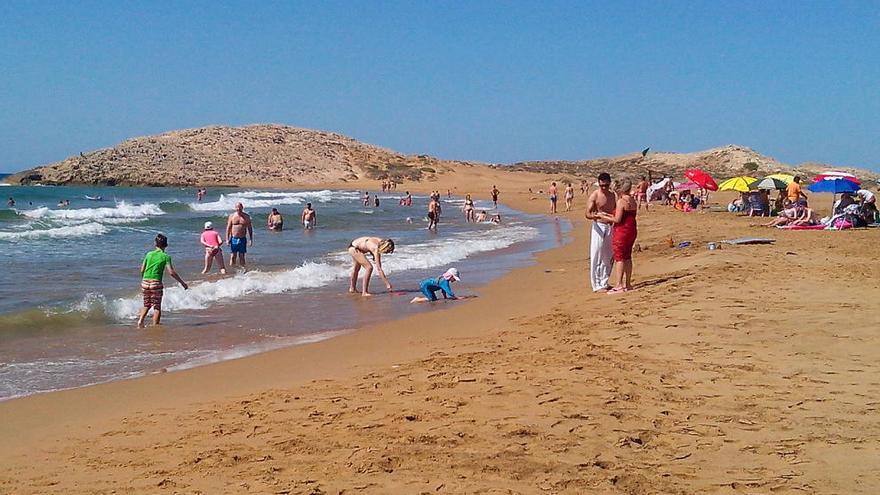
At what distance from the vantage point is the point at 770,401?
5211mm

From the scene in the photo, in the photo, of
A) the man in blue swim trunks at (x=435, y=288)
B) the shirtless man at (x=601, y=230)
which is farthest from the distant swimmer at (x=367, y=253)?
the shirtless man at (x=601, y=230)

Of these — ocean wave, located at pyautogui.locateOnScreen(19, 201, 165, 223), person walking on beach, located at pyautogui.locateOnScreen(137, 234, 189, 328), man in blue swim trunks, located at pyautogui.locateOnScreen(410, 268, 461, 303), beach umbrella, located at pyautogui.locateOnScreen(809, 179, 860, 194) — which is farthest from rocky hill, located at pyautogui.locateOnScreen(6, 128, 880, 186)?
person walking on beach, located at pyautogui.locateOnScreen(137, 234, 189, 328)

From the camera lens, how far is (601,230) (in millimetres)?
10562

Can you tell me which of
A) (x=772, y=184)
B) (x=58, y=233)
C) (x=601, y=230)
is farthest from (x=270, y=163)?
(x=601, y=230)

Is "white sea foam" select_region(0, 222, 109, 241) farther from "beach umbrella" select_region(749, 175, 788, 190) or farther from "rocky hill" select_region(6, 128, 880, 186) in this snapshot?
"rocky hill" select_region(6, 128, 880, 186)

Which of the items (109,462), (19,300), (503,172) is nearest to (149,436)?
(109,462)

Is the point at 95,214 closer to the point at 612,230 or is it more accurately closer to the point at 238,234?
the point at 238,234

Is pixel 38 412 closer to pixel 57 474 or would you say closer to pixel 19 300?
pixel 57 474

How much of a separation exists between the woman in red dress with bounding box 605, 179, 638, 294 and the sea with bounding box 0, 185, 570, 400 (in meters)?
2.55

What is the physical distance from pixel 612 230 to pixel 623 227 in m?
0.34

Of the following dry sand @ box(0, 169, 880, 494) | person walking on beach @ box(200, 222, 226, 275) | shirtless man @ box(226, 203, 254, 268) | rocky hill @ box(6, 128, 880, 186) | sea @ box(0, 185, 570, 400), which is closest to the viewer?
dry sand @ box(0, 169, 880, 494)

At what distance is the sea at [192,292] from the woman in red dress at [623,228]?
8.36ft

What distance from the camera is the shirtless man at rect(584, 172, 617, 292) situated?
10.3 m

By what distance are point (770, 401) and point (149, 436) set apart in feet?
13.8
